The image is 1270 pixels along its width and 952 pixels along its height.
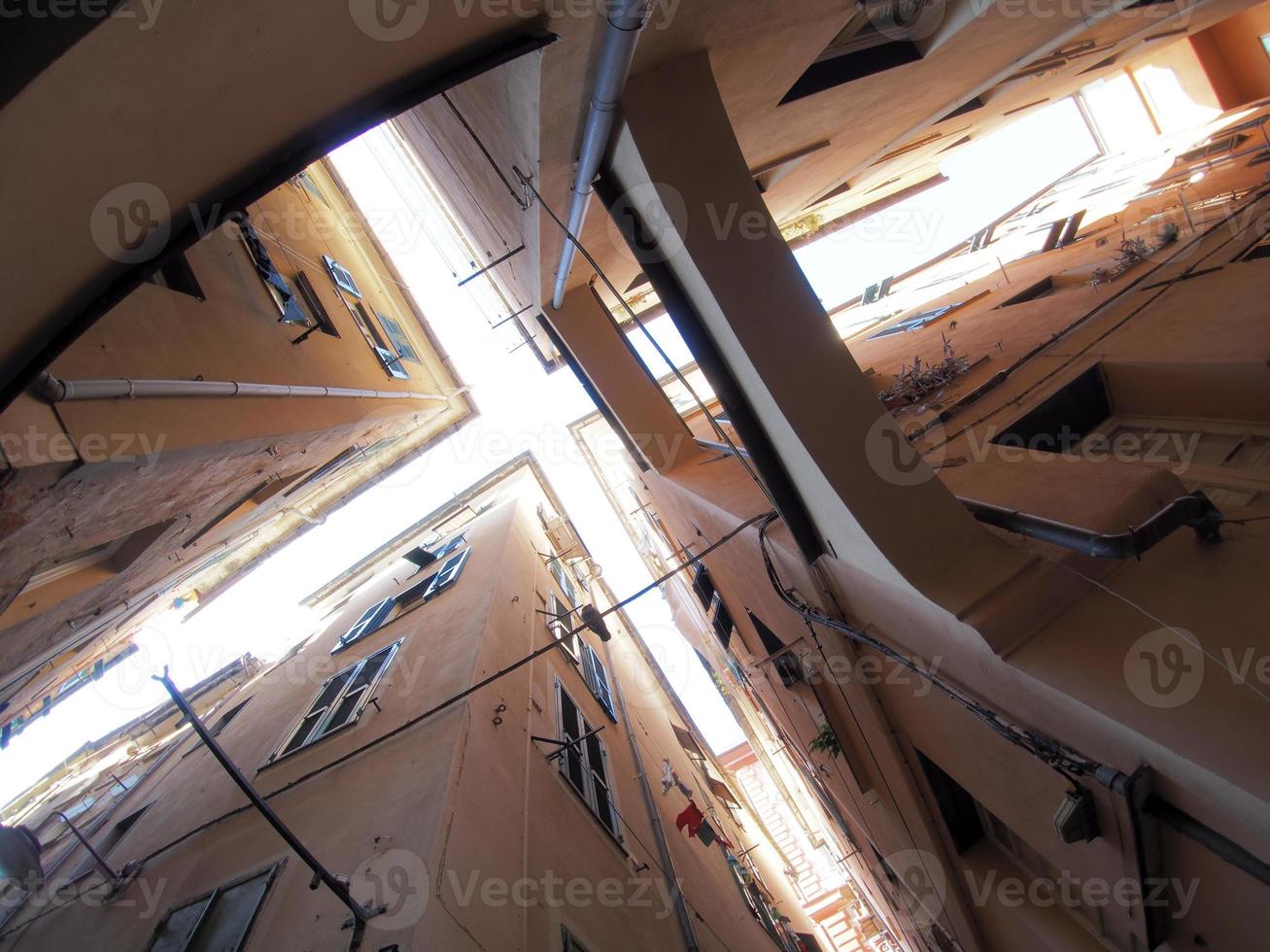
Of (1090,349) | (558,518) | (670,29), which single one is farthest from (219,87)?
(558,518)

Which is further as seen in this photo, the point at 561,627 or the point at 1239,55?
the point at 1239,55

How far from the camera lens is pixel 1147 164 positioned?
1325cm

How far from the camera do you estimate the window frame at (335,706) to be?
625 centimetres

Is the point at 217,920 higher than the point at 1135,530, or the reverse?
the point at 217,920

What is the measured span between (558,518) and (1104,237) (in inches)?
591

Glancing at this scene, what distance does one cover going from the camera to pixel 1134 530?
3.17m

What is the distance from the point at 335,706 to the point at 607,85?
21.5 feet

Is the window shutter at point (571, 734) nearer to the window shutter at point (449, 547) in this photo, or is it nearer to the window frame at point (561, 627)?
the window frame at point (561, 627)

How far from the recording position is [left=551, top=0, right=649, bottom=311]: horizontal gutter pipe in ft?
9.37

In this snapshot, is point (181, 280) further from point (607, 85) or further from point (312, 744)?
point (607, 85)

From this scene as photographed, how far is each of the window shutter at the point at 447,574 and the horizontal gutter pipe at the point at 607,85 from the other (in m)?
6.96

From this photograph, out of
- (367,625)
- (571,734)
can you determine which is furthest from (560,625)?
(571,734)

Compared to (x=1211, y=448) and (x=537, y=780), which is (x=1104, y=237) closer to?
(x=1211, y=448)

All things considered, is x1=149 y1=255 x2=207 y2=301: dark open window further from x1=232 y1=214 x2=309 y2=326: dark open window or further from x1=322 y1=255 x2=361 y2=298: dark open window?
x1=322 y1=255 x2=361 y2=298: dark open window
